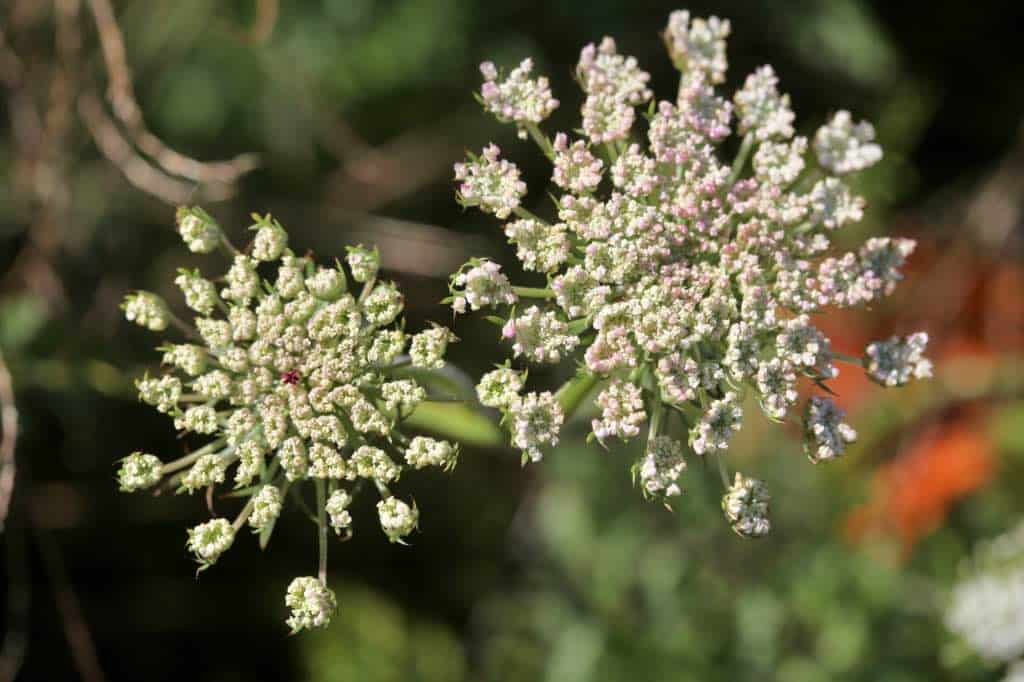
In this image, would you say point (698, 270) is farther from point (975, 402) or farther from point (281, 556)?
point (975, 402)

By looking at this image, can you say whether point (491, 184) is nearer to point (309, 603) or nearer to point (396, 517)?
point (396, 517)

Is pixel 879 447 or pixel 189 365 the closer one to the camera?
pixel 189 365

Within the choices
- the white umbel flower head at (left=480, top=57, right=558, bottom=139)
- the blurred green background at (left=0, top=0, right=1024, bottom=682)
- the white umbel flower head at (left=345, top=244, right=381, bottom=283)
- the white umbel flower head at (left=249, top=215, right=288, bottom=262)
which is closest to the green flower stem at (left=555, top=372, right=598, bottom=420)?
the white umbel flower head at (left=345, top=244, right=381, bottom=283)

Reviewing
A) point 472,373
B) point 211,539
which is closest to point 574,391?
point 211,539

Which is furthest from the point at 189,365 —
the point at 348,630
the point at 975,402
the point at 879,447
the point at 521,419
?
the point at 975,402

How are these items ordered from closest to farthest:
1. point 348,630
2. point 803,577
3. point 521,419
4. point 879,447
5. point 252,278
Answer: point 521,419
point 252,278
point 803,577
point 348,630
point 879,447
